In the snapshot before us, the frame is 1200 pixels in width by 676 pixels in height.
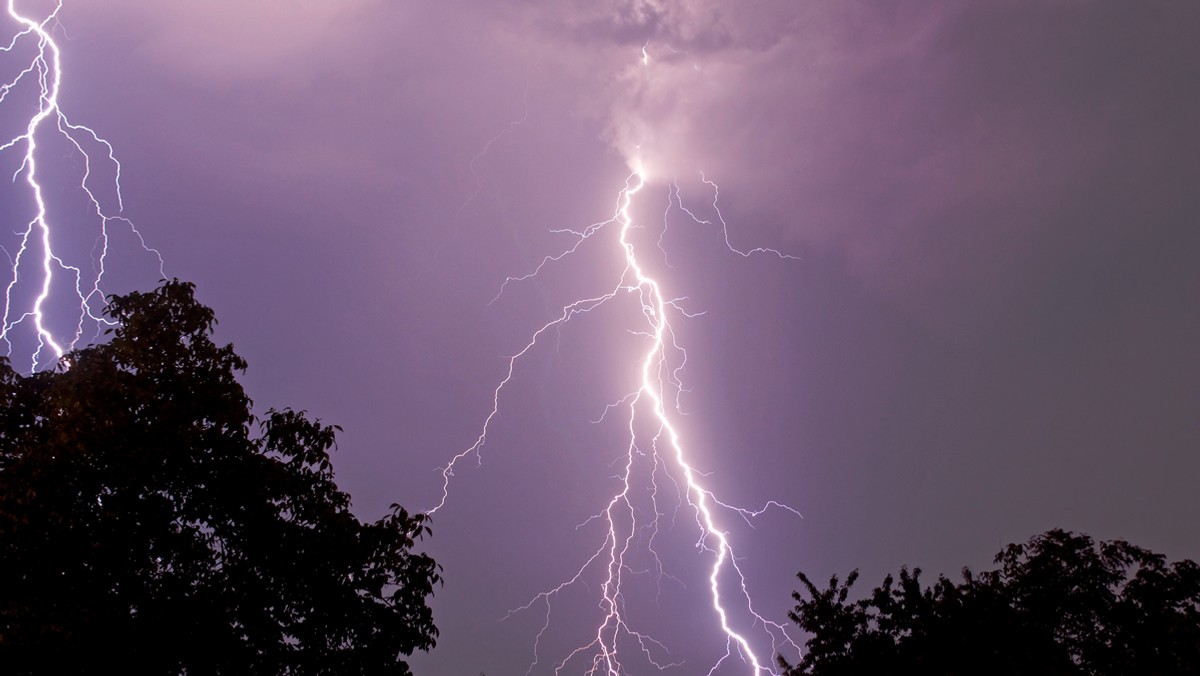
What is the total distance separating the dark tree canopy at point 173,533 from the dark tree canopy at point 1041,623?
347 inches

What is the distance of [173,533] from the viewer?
6.38 metres

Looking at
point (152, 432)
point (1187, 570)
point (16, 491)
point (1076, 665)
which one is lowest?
point (1076, 665)

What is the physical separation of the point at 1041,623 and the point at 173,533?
12515mm

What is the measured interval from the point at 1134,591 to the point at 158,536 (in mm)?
13396

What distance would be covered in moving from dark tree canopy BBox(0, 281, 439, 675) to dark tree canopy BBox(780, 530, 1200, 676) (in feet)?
28.9

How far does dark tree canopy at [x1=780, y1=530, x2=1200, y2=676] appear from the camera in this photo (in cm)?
1071

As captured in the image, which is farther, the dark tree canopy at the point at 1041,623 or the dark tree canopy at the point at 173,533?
the dark tree canopy at the point at 1041,623

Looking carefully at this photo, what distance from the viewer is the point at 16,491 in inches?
227

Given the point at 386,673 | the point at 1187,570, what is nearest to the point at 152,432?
the point at 386,673

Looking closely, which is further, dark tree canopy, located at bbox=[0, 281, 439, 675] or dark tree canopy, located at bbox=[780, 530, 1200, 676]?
dark tree canopy, located at bbox=[780, 530, 1200, 676]

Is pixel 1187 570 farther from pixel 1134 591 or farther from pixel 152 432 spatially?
pixel 152 432

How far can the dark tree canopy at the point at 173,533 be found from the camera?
227 inches

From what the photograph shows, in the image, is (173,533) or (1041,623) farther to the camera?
(1041,623)

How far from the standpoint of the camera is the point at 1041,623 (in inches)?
463
